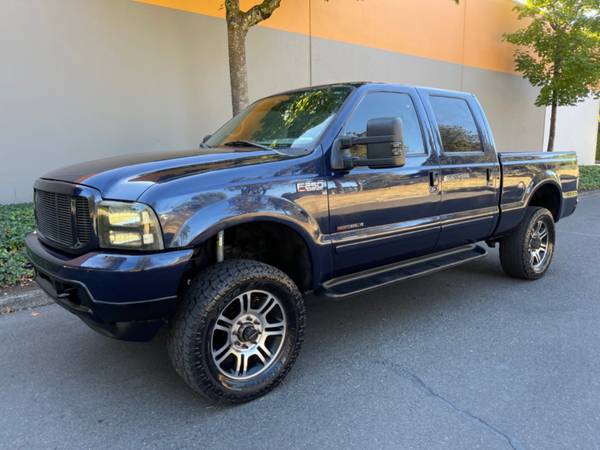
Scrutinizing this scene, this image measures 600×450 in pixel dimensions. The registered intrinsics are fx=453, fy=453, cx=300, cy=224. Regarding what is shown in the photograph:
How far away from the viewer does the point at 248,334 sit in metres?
2.80

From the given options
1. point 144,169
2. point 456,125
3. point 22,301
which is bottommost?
point 22,301

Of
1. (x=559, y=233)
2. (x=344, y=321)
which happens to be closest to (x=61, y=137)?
(x=344, y=321)

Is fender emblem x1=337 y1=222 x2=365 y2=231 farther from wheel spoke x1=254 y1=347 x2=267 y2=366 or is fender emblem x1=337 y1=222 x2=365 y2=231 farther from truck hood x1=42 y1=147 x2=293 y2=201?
wheel spoke x1=254 y1=347 x2=267 y2=366

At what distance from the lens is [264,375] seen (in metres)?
2.83

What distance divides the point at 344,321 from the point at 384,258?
0.76m

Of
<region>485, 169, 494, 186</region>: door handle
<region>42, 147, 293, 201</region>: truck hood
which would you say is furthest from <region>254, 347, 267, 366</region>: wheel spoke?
<region>485, 169, 494, 186</region>: door handle

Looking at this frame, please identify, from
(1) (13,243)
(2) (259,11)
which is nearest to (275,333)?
(1) (13,243)

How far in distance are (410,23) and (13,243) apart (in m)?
11.2

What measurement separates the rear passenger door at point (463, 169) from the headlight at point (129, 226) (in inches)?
97.9

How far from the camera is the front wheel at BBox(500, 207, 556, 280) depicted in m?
4.88

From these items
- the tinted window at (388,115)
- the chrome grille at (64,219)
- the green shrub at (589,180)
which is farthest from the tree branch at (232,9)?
the green shrub at (589,180)

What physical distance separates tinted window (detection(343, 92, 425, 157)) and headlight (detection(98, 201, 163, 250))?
155 cm

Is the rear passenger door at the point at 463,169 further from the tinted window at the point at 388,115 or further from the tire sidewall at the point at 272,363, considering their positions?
the tire sidewall at the point at 272,363

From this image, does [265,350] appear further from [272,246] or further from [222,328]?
[272,246]
